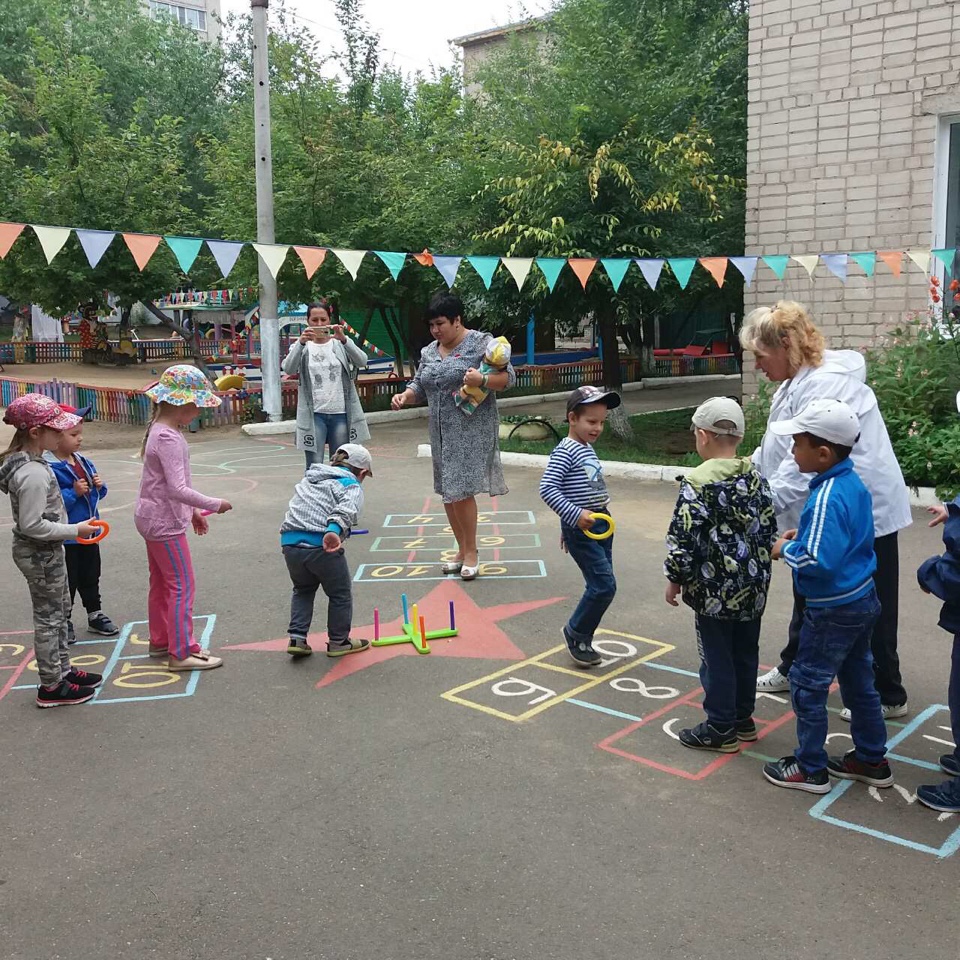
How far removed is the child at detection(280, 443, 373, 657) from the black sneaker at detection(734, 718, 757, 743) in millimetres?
2064

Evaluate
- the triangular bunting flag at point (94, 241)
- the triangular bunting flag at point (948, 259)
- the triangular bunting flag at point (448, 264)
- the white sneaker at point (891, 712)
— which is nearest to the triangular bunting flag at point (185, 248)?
the triangular bunting flag at point (94, 241)

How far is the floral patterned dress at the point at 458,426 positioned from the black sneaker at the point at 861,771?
3.17m

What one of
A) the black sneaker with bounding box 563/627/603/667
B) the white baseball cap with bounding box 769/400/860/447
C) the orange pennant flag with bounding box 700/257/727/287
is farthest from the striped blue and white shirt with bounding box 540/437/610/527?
the orange pennant flag with bounding box 700/257/727/287

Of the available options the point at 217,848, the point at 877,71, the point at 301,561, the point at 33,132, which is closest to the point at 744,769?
the point at 217,848

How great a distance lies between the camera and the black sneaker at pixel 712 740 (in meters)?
3.87

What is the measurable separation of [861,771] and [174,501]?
11.1ft

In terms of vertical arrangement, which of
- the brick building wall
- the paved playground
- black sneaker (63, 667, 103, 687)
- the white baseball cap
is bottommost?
the paved playground

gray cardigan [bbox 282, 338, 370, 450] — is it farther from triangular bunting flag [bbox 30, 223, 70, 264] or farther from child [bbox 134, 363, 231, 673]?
child [bbox 134, 363, 231, 673]

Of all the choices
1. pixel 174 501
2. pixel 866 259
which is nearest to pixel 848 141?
pixel 866 259

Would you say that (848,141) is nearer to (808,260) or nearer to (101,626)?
(808,260)

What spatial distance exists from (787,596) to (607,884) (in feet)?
11.3

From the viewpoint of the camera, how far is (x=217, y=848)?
3217 mm

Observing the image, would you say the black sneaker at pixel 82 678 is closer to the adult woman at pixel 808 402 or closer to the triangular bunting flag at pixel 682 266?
the adult woman at pixel 808 402

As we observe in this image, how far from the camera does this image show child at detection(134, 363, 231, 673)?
464 cm
